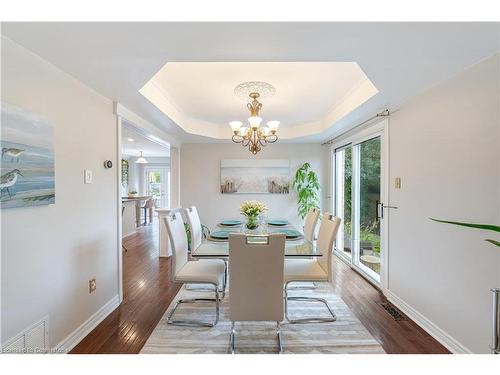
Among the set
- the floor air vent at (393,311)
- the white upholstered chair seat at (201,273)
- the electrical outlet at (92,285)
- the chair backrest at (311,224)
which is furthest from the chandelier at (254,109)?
the floor air vent at (393,311)

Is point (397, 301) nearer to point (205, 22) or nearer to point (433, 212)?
point (433, 212)

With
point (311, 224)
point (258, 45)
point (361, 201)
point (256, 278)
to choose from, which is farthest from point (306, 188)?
point (258, 45)

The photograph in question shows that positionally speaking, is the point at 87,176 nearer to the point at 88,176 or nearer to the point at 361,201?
the point at 88,176

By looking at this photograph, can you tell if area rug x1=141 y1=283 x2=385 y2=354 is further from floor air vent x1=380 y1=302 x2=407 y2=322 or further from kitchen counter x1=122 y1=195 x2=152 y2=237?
kitchen counter x1=122 y1=195 x2=152 y2=237

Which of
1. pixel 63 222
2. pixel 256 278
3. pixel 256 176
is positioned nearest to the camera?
pixel 256 278

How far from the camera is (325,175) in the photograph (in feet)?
15.8

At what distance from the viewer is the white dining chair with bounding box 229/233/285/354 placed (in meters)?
1.63

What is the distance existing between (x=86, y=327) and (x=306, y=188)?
383cm

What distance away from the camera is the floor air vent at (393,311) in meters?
2.28

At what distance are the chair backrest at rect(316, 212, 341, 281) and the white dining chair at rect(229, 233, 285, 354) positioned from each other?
0.69m

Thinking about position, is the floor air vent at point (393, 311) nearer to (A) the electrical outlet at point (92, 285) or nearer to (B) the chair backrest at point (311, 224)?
(B) the chair backrest at point (311, 224)

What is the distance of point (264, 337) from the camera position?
→ 1.98 metres

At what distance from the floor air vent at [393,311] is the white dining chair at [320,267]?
0.59 meters

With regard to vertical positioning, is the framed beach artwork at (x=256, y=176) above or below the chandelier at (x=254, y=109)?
below
